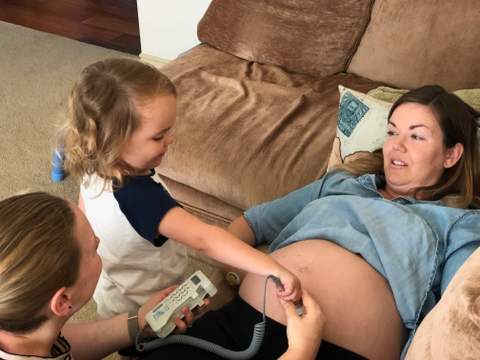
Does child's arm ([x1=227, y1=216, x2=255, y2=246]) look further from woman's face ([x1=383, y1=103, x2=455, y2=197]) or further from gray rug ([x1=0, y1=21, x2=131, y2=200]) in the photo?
gray rug ([x1=0, y1=21, x2=131, y2=200])

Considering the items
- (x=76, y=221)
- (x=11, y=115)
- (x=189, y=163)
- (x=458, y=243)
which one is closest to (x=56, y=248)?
(x=76, y=221)

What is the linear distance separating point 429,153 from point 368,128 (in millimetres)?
288

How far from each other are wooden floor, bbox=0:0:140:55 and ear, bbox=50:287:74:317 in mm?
3045

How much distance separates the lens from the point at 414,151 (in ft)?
4.75

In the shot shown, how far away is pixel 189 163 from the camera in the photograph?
192 centimetres

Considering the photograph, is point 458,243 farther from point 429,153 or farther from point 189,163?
point 189,163

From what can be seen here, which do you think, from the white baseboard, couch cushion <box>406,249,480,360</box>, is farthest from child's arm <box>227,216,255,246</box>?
the white baseboard

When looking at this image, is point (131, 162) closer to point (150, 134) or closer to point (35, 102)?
point (150, 134)

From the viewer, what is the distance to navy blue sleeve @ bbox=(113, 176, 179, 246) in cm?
121

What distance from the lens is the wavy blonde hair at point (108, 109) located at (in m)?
1.19

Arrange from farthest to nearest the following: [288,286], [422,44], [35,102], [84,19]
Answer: [84,19]
[35,102]
[422,44]
[288,286]

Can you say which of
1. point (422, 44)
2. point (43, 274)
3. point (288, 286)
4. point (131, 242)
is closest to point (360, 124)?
point (422, 44)

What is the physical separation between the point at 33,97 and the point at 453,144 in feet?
8.51

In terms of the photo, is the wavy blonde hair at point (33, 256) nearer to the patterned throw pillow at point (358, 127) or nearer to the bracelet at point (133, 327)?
the bracelet at point (133, 327)
